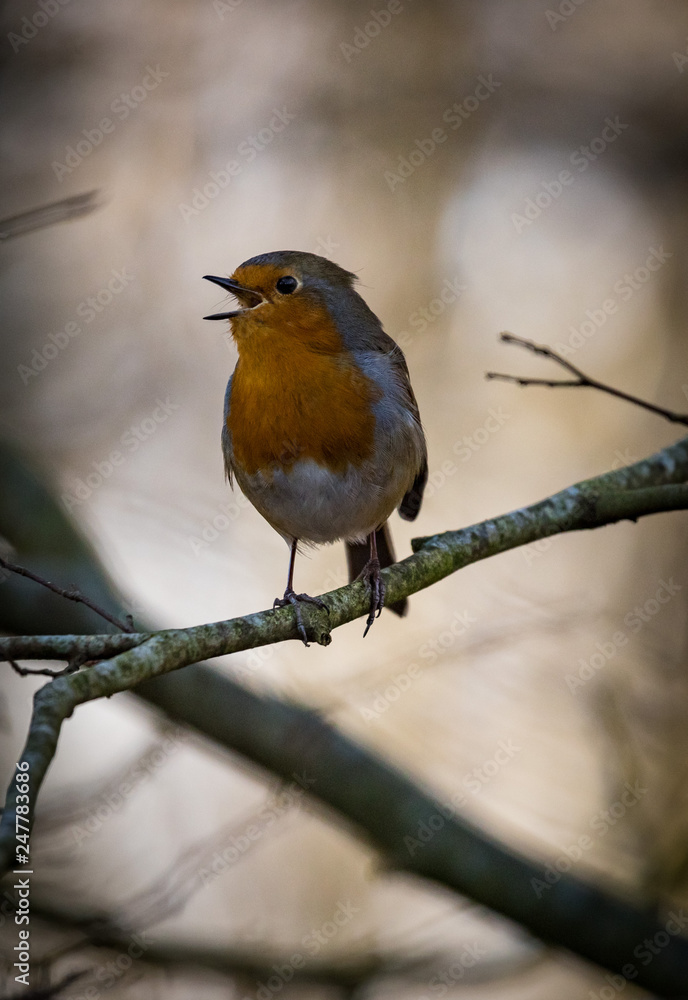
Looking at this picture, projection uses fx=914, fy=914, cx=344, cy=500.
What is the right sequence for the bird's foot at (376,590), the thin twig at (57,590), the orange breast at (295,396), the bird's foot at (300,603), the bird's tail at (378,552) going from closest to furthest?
1. the thin twig at (57,590)
2. the bird's foot at (300,603)
3. the bird's foot at (376,590)
4. the orange breast at (295,396)
5. the bird's tail at (378,552)

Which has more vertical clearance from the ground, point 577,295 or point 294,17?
point 294,17

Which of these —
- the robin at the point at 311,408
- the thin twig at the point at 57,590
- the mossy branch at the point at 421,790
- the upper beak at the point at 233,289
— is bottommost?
the mossy branch at the point at 421,790

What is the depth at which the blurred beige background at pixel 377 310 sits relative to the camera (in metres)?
5.90

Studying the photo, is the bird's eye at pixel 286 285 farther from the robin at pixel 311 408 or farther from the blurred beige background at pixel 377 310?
the blurred beige background at pixel 377 310

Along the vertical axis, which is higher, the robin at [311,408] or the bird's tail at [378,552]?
the robin at [311,408]

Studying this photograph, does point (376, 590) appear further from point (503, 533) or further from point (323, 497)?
point (323, 497)

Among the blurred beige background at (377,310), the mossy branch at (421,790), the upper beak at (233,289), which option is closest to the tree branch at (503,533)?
the mossy branch at (421,790)

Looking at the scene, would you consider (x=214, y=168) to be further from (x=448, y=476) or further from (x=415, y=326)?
(x=448, y=476)

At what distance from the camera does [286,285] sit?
3.61 meters

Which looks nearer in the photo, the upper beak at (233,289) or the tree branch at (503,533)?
the tree branch at (503,533)

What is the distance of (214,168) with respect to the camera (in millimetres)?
6582

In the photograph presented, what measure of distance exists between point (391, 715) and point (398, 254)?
3.47 metres

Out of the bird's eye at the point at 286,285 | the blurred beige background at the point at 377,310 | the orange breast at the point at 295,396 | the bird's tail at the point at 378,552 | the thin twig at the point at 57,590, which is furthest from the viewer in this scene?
the blurred beige background at the point at 377,310

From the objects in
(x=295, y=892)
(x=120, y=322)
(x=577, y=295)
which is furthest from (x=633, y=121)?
(x=295, y=892)
